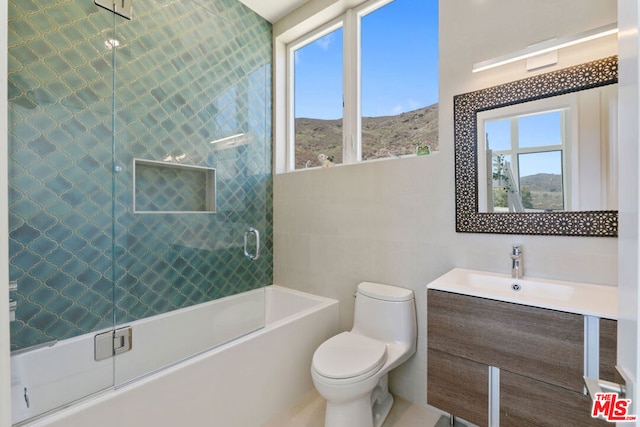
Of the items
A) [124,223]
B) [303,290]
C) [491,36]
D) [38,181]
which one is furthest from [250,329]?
[491,36]

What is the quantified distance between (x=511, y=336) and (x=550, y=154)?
934mm

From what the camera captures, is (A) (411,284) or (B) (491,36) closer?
(B) (491,36)

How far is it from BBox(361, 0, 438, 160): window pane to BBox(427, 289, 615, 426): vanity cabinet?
1136 millimetres

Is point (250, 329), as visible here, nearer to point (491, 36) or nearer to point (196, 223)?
point (196, 223)

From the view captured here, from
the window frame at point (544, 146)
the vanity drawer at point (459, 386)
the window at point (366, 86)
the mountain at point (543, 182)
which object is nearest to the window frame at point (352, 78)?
the window at point (366, 86)

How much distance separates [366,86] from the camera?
94.2 inches

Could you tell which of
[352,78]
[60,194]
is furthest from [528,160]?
[60,194]

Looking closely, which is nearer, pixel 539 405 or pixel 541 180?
pixel 539 405

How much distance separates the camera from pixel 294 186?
2641 mm

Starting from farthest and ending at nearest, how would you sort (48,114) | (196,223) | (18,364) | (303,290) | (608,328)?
(303,290)
(196,223)
(48,114)
(18,364)
(608,328)

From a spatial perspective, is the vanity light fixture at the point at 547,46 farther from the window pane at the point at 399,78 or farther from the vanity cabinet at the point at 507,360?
the vanity cabinet at the point at 507,360

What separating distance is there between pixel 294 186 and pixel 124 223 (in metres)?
1.28

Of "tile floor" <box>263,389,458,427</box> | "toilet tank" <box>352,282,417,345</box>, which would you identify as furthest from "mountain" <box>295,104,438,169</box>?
"tile floor" <box>263,389,458,427</box>

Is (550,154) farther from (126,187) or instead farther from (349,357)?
(126,187)
